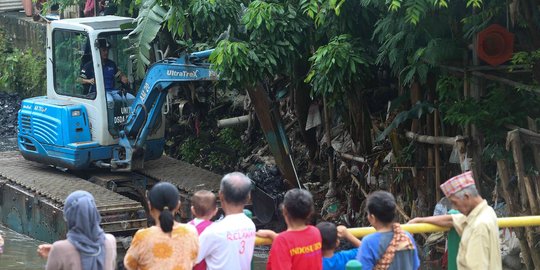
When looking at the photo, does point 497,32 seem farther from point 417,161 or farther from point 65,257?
point 65,257

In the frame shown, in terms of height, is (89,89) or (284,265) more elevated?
(89,89)

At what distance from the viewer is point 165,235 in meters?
5.74

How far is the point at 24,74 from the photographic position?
24375 millimetres

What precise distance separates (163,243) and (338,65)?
636cm

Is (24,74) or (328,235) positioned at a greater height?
(24,74)

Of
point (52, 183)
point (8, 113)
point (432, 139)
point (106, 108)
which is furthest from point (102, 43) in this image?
point (8, 113)

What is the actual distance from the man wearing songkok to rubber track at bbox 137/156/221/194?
7.55m

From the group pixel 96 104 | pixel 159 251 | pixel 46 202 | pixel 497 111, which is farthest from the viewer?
pixel 96 104

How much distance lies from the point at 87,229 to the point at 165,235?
478 mm

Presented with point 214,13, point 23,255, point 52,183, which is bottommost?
point 23,255

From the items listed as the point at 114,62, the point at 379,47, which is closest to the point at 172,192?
the point at 379,47

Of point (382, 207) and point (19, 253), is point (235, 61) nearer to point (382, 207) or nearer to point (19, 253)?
point (19, 253)

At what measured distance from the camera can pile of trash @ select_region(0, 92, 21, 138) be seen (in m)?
22.5

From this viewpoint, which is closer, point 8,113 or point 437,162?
point 437,162
